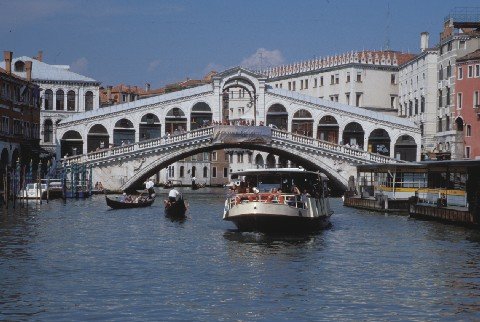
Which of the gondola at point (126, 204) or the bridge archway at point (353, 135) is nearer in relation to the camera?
the gondola at point (126, 204)

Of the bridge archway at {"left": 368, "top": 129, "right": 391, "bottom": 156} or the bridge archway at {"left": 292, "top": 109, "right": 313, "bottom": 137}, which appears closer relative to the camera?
the bridge archway at {"left": 292, "top": 109, "right": 313, "bottom": 137}

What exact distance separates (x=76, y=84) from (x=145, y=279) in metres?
42.4

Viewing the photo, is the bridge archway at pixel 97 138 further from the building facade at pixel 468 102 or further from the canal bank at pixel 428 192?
the building facade at pixel 468 102

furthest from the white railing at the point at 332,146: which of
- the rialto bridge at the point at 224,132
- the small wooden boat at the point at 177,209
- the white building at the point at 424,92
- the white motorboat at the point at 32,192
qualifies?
the small wooden boat at the point at 177,209

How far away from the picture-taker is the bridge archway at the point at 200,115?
173ft

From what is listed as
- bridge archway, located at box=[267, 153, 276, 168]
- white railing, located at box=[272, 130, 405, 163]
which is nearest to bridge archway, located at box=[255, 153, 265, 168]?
bridge archway, located at box=[267, 153, 276, 168]

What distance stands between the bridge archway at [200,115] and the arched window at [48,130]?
8.78 metres

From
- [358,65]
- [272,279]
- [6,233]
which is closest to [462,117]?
[358,65]

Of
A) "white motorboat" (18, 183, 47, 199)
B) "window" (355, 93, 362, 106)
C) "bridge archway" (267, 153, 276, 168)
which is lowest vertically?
"white motorboat" (18, 183, 47, 199)

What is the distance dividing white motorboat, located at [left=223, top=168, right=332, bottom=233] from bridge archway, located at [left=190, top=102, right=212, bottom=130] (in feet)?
84.5

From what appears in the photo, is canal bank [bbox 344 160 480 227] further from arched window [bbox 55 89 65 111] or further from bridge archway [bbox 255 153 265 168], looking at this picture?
bridge archway [bbox 255 153 265 168]

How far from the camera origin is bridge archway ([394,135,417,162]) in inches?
2121

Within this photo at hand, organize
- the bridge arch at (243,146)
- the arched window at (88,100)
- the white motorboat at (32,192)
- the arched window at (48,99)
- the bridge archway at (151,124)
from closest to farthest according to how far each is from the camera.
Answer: the white motorboat at (32,192), the bridge arch at (243,146), the bridge archway at (151,124), the arched window at (48,99), the arched window at (88,100)

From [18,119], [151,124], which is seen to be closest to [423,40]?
[151,124]
